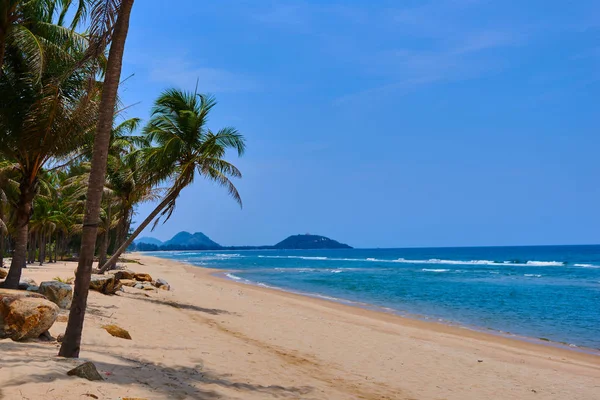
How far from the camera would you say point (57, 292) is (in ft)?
30.8

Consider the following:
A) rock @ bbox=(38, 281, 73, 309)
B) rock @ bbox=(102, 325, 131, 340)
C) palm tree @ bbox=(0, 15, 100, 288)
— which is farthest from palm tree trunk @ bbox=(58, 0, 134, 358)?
rock @ bbox=(38, 281, 73, 309)

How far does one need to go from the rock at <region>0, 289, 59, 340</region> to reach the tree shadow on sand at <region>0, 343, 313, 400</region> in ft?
1.63

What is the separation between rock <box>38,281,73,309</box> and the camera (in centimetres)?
933

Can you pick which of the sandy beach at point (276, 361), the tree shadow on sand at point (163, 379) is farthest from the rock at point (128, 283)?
the tree shadow on sand at point (163, 379)

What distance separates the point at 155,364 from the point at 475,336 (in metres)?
11.0

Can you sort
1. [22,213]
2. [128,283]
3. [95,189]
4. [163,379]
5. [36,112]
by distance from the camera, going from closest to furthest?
[163,379]
[95,189]
[36,112]
[22,213]
[128,283]

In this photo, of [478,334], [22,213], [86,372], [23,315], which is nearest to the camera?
[86,372]

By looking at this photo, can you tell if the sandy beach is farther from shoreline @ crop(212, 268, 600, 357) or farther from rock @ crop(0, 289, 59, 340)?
shoreline @ crop(212, 268, 600, 357)

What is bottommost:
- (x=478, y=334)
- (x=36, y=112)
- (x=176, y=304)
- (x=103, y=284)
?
(x=478, y=334)

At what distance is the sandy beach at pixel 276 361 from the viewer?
5.48 m

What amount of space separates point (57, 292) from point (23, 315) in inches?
113

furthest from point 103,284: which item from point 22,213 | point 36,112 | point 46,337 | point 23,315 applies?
point 23,315

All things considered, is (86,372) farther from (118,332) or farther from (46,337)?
(118,332)

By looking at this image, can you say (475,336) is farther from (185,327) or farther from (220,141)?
(220,141)
